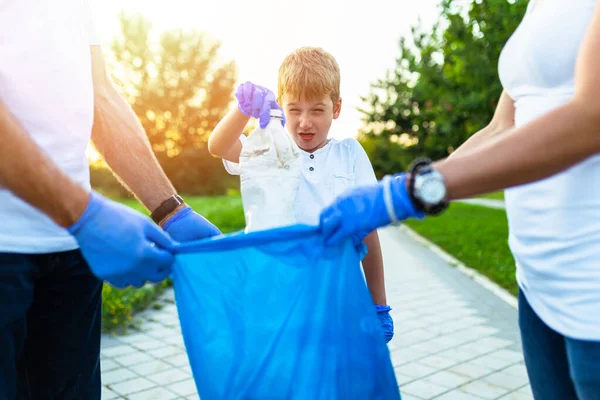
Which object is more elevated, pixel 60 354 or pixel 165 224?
pixel 165 224

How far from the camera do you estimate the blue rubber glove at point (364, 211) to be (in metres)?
1.40

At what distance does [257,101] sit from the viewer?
2.07 m

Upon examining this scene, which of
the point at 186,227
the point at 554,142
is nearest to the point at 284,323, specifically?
the point at 186,227

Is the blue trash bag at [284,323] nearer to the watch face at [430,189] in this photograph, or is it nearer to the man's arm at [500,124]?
the watch face at [430,189]

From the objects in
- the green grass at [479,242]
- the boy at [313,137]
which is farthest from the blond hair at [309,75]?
the green grass at [479,242]

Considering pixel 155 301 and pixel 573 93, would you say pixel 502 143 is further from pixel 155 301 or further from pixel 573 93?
pixel 155 301

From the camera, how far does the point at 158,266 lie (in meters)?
1.53

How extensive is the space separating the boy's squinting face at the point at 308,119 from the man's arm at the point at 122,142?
0.66 meters

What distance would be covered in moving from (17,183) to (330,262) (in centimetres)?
74

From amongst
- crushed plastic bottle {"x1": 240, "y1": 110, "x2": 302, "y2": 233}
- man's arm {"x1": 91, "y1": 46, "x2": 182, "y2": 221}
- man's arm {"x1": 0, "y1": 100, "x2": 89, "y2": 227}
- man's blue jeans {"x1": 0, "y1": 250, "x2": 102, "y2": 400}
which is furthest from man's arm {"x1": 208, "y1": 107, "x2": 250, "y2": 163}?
man's arm {"x1": 0, "y1": 100, "x2": 89, "y2": 227}

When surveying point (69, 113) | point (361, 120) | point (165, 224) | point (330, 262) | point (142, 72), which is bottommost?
point (330, 262)

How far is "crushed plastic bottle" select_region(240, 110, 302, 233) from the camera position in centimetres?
201

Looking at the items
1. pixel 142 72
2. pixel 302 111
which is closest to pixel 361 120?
pixel 142 72

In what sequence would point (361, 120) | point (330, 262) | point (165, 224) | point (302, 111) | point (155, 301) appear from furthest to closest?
point (361, 120) → point (155, 301) → point (302, 111) → point (165, 224) → point (330, 262)
